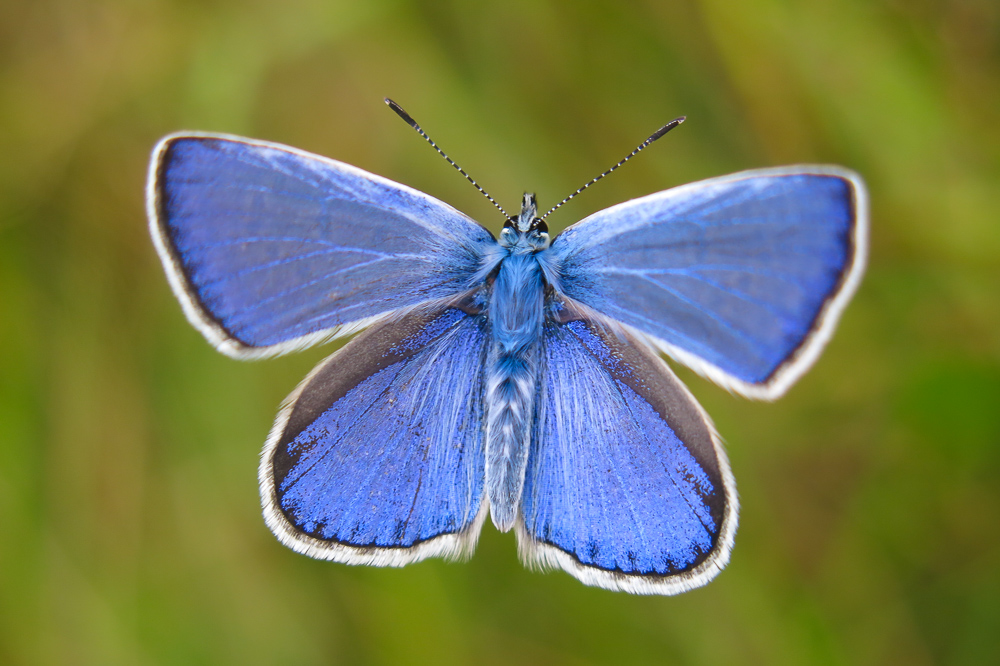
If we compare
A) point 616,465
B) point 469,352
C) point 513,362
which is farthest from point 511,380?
point 616,465

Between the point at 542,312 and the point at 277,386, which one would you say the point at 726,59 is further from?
the point at 277,386

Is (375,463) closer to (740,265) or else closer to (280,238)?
(280,238)

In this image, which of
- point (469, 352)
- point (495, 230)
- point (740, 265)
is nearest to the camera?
point (740, 265)

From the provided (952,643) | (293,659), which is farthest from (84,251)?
(952,643)

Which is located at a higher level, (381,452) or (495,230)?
(495,230)

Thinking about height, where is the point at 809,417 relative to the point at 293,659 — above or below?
above

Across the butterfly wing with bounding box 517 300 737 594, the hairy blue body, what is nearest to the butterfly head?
the hairy blue body

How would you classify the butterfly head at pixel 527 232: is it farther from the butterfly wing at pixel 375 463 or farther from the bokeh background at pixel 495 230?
the bokeh background at pixel 495 230
